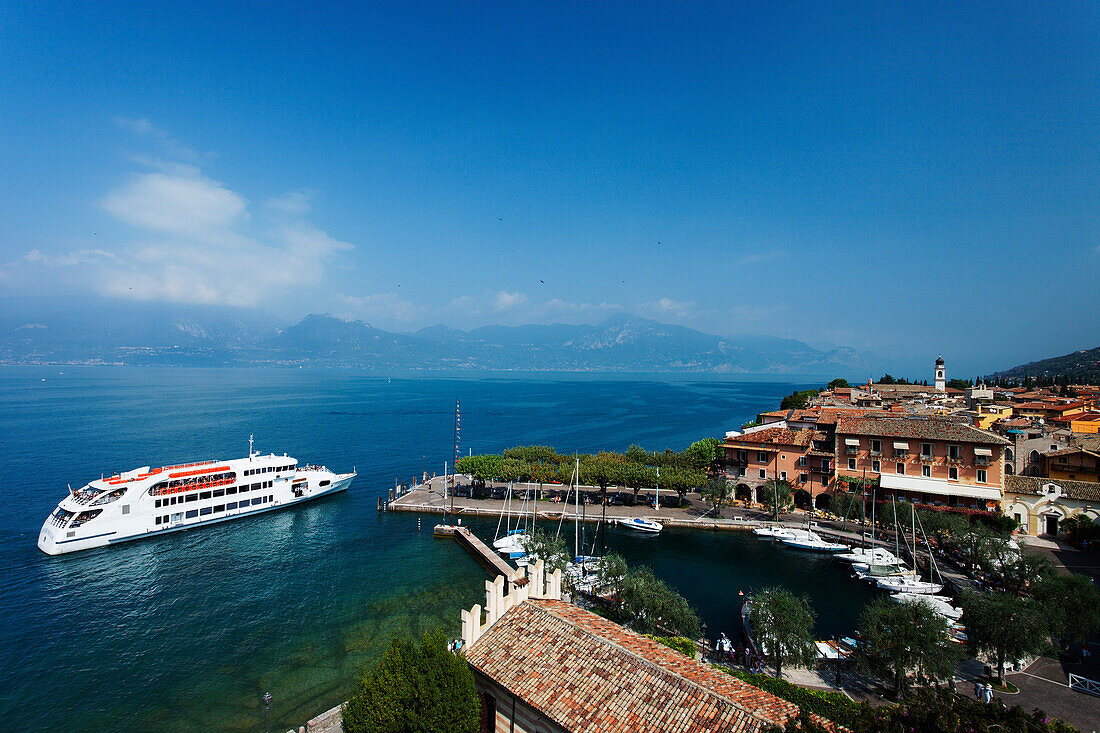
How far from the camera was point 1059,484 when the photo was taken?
40094mm

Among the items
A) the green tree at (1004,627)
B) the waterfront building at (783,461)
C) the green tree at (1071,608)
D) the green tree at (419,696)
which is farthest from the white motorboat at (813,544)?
the green tree at (419,696)

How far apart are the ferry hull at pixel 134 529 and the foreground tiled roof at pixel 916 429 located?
5990 centimetres

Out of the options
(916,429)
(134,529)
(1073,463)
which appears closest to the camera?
(1073,463)

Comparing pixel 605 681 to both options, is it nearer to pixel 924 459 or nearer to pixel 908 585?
pixel 908 585

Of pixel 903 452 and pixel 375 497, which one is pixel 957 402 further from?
pixel 375 497

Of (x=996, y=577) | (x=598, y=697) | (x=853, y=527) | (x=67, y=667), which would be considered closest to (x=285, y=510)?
(x=67, y=667)

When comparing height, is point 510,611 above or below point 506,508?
above

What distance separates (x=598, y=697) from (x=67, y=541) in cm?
4997

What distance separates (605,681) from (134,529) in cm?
5028

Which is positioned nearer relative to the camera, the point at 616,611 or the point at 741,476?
the point at 616,611

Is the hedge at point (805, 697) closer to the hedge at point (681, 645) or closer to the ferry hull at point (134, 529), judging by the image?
the hedge at point (681, 645)

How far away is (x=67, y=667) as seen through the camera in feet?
87.0

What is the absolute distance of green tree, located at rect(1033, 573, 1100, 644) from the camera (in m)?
22.2

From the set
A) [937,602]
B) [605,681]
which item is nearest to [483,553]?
[605,681]
